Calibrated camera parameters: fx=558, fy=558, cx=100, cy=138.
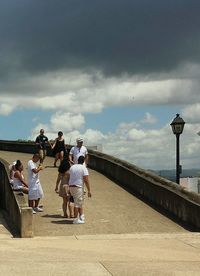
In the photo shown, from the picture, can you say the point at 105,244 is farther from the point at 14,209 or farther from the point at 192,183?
the point at 192,183

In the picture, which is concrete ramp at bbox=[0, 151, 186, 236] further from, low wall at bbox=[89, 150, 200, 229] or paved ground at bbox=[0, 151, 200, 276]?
low wall at bbox=[89, 150, 200, 229]

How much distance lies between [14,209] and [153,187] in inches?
186

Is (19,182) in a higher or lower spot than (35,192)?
higher

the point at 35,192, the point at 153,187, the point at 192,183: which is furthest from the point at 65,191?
the point at 192,183

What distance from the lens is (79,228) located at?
511 inches

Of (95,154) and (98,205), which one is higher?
(95,154)

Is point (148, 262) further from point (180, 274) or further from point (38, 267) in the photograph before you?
point (38, 267)

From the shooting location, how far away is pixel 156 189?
16.4 meters

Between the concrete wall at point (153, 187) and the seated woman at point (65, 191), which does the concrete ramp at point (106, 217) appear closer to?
the seated woman at point (65, 191)

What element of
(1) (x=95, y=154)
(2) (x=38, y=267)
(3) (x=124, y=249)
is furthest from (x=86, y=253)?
(1) (x=95, y=154)

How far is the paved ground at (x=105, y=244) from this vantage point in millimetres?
8492

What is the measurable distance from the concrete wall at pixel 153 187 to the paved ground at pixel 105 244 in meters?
0.41

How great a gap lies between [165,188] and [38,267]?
792cm

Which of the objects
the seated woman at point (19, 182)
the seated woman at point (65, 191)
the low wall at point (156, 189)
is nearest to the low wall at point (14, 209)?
the seated woman at point (19, 182)
